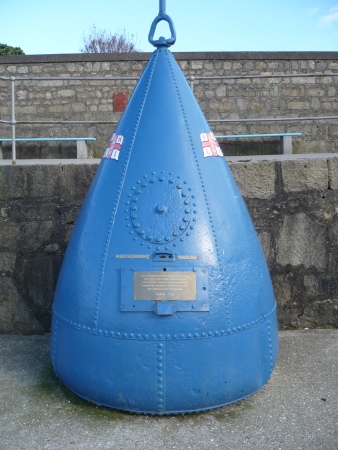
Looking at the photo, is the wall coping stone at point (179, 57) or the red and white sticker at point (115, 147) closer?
the red and white sticker at point (115, 147)

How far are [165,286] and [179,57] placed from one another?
25.6 ft

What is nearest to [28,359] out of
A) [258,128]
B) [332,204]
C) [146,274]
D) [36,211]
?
[36,211]

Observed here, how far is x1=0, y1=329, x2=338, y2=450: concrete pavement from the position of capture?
2467 mm

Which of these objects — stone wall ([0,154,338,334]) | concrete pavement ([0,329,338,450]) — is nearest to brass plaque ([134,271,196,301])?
concrete pavement ([0,329,338,450])

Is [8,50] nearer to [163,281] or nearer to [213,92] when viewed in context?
[213,92]

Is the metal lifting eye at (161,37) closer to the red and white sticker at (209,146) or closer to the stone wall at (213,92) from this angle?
the red and white sticker at (209,146)

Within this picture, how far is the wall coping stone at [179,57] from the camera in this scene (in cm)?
947

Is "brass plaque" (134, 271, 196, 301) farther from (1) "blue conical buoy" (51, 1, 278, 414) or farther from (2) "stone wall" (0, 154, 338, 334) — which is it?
(2) "stone wall" (0, 154, 338, 334)

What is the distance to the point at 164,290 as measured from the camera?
2561 mm

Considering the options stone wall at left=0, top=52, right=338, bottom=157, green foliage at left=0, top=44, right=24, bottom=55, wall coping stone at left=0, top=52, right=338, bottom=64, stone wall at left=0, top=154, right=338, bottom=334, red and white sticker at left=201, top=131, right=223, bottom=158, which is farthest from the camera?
green foliage at left=0, top=44, right=24, bottom=55

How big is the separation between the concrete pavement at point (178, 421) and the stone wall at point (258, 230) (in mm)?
809

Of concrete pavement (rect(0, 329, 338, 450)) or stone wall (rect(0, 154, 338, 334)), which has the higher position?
stone wall (rect(0, 154, 338, 334))

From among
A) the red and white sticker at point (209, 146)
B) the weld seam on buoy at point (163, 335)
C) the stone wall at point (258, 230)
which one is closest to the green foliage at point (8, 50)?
the stone wall at point (258, 230)

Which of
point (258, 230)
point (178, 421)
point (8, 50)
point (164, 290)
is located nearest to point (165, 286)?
point (164, 290)
